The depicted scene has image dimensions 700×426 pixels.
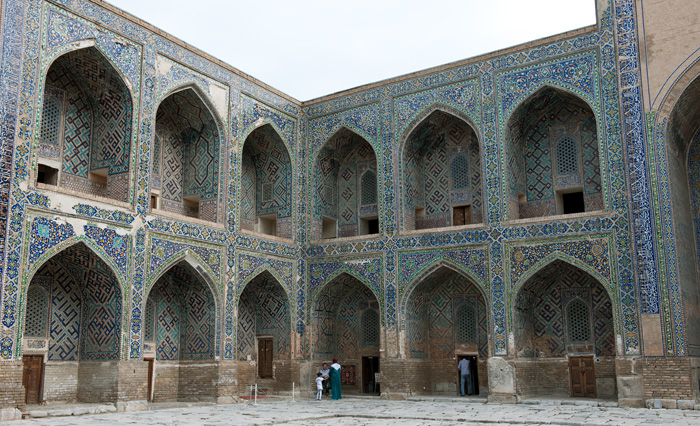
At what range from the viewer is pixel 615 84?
12.9m

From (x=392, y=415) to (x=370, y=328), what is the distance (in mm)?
5257

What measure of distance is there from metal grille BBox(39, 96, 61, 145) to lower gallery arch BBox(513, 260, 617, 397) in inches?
353

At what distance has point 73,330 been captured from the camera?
39.7 ft

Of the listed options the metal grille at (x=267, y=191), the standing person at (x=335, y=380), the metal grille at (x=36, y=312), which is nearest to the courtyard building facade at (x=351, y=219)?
the metal grille at (x=36, y=312)

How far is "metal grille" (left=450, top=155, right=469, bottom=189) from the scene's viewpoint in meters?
15.3

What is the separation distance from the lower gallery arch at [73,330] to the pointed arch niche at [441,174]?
6264 mm

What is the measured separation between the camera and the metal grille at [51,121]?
12.2m

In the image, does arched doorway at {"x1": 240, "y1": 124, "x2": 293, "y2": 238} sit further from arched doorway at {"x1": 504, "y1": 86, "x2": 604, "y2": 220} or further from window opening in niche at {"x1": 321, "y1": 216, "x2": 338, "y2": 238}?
arched doorway at {"x1": 504, "y1": 86, "x2": 604, "y2": 220}

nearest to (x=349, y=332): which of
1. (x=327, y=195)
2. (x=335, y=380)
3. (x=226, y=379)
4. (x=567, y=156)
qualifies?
(x=335, y=380)

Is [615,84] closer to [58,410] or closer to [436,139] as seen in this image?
[436,139]

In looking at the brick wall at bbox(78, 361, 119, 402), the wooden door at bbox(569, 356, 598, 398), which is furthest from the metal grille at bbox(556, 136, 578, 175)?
the brick wall at bbox(78, 361, 119, 402)

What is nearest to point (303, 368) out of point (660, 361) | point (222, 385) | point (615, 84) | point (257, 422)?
point (222, 385)

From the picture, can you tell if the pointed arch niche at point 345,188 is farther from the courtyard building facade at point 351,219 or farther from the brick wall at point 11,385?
the brick wall at point 11,385

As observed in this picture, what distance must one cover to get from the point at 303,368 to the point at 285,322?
1068 mm
